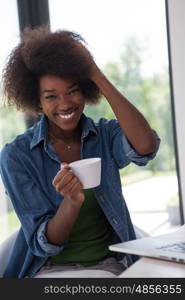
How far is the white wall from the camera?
2.41 m

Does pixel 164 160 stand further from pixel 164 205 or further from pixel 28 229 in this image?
pixel 28 229

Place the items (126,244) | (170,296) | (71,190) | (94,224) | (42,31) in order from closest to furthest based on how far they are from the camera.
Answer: (170,296) → (126,244) → (71,190) → (94,224) → (42,31)

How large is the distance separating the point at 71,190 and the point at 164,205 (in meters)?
1.70

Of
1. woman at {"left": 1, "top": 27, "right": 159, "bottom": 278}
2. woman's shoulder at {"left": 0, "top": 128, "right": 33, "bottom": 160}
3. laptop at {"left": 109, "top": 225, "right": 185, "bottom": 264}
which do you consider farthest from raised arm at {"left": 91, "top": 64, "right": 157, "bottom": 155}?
laptop at {"left": 109, "top": 225, "right": 185, "bottom": 264}

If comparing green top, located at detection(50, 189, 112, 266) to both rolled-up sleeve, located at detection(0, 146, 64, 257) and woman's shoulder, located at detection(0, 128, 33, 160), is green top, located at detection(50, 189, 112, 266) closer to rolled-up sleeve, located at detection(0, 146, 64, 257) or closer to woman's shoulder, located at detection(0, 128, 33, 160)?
rolled-up sleeve, located at detection(0, 146, 64, 257)

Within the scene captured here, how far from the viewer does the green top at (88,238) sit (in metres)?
1.36

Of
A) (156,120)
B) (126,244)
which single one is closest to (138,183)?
(156,120)

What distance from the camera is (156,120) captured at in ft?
8.57

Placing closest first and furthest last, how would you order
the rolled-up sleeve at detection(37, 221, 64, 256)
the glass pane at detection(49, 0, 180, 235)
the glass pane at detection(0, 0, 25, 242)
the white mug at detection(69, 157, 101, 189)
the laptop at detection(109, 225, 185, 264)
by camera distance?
the laptop at detection(109, 225, 185, 264) < the white mug at detection(69, 157, 101, 189) < the rolled-up sleeve at detection(37, 221, 64, 256) < the glass pane at detection(0, 0, 25, 242) < the glass pane at detection(49, 0, 180, 235)

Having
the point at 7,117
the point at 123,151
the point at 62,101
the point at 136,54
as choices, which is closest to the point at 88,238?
the point at 123,151

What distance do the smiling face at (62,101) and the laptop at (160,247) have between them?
19.9 inches

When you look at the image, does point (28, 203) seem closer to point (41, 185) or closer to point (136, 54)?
point (41, 185)

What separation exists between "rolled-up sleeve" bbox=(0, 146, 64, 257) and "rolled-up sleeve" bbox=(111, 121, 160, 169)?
268mm

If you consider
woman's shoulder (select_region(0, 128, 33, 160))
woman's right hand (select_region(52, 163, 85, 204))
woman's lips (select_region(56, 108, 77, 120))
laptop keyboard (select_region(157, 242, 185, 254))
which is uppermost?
woman's lips (select_region(56, 108, 77, 120))
